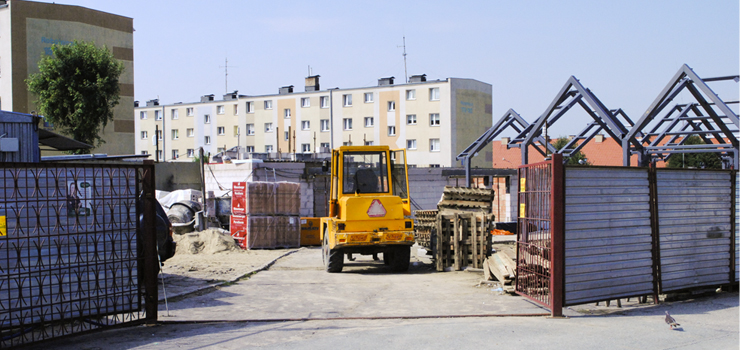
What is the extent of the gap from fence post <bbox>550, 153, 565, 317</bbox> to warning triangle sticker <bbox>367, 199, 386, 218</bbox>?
6.25 m

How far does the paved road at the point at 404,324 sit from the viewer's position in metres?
7.18

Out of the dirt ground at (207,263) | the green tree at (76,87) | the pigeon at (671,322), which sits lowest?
the dirt ground at (207,263)

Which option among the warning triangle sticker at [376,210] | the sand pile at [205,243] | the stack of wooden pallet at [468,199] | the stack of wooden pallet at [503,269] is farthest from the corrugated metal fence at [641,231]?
the sand pile at [205,243]

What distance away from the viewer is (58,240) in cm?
699

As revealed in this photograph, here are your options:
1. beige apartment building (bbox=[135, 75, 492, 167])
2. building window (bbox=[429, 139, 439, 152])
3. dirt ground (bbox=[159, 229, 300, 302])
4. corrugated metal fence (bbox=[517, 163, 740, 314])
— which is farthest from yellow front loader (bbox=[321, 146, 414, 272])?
building window (bbox=[429, 139, 439, 152])

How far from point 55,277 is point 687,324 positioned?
25.0 ft

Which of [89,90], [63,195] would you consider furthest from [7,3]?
[63,195]

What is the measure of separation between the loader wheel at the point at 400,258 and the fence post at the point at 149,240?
25.1 feet

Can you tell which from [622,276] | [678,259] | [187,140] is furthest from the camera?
[187,140]

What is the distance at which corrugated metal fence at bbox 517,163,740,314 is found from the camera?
8586 mm

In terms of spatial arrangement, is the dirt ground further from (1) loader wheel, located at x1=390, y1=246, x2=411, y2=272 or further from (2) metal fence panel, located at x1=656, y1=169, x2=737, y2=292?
(2) metal fence panel, located at x1=656, y1=169, x2=737, y2=292

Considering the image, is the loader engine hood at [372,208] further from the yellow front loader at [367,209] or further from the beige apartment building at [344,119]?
the beige apartment building at [344,119]

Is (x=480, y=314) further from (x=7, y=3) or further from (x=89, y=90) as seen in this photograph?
(x=7, y=3)

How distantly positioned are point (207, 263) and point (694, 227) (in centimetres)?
1116
